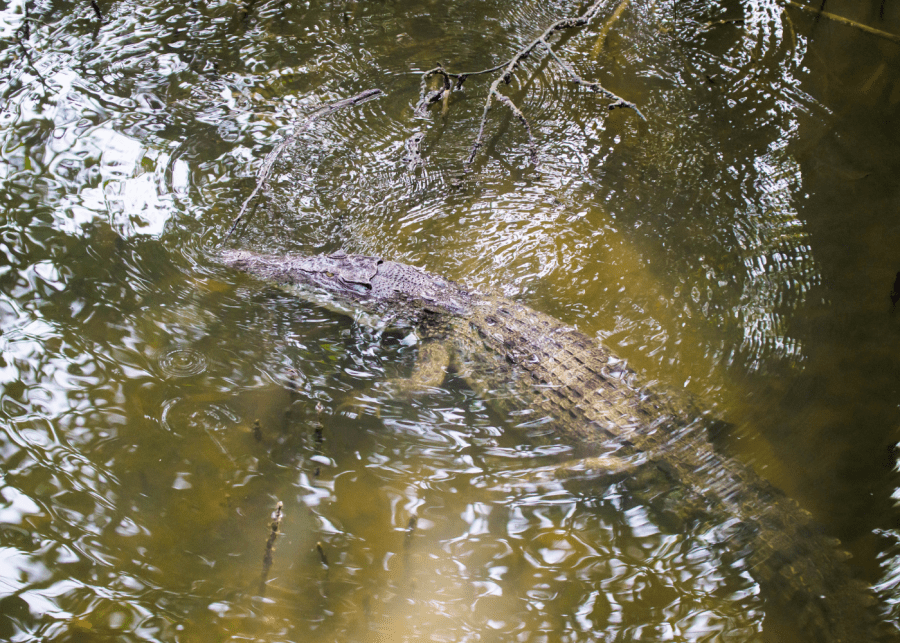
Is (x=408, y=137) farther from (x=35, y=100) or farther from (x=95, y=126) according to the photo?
(x=35, y=100)

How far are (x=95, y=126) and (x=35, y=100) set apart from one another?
0.69 meters

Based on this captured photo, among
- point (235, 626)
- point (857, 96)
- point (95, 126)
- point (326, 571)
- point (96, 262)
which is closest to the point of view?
point (235, 626)

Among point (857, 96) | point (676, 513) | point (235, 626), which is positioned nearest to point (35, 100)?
point (235, 626)

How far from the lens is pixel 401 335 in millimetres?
3738

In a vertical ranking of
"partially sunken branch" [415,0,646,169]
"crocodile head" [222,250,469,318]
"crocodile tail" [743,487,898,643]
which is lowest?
"crocodile tail" [743,487,898,643]

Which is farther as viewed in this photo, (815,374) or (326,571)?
(815,374)

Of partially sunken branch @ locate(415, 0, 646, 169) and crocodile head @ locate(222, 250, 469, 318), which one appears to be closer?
crocodile head @ locate(222, 250, 469, 318)

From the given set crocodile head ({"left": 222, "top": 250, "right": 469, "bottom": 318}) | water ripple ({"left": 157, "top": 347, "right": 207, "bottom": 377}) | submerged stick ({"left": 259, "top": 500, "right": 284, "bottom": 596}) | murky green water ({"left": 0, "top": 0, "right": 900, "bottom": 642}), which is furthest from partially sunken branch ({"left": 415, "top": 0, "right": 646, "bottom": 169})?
submerged stick ({"left": 259, "top": 500, "right": 284, "bottom": 596})

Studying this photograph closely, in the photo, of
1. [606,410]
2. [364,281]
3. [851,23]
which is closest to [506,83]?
[364,281]

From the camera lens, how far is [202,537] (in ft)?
8.51

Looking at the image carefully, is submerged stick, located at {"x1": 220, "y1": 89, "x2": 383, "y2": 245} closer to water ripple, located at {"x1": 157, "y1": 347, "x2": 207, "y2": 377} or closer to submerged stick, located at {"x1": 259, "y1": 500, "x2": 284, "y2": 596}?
water ripple, located at {"x1": 157, "y1": 347, "x2": 207, "y2": 377}

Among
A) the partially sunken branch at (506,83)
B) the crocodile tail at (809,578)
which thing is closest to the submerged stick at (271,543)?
the crocodile tail at (809,578)

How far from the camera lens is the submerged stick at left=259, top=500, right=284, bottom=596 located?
2496 mm

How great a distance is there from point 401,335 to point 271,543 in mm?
1596
